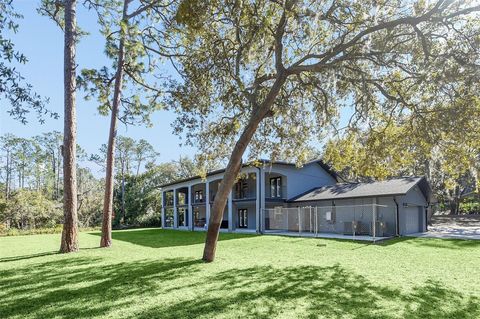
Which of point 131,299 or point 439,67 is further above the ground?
point 439,67

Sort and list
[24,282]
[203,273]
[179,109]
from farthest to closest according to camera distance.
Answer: [179,109] → [203,273] → [24,282]

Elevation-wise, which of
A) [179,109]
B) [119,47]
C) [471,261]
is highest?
[119,47]

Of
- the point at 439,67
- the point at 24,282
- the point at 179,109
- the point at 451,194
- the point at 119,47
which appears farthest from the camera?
the point at 451,194

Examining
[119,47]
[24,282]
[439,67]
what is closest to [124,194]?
[119,47]

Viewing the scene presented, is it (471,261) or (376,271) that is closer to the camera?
(376,271)

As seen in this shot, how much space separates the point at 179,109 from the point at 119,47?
4316 mm

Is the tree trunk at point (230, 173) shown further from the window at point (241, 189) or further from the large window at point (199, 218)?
the large window at point (199, 218)

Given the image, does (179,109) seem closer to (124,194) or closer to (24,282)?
(24,282)

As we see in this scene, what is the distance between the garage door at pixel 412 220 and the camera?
818 inches

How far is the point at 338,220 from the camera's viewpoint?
22297mm

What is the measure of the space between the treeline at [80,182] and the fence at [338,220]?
19.2 meters

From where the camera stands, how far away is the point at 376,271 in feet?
30.4

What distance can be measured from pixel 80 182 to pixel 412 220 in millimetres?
48566

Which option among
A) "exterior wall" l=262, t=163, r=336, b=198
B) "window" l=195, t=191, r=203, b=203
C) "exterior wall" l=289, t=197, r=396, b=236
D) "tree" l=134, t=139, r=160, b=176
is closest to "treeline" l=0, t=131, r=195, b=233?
"tree" l=134, t=139, r=160, b=176
